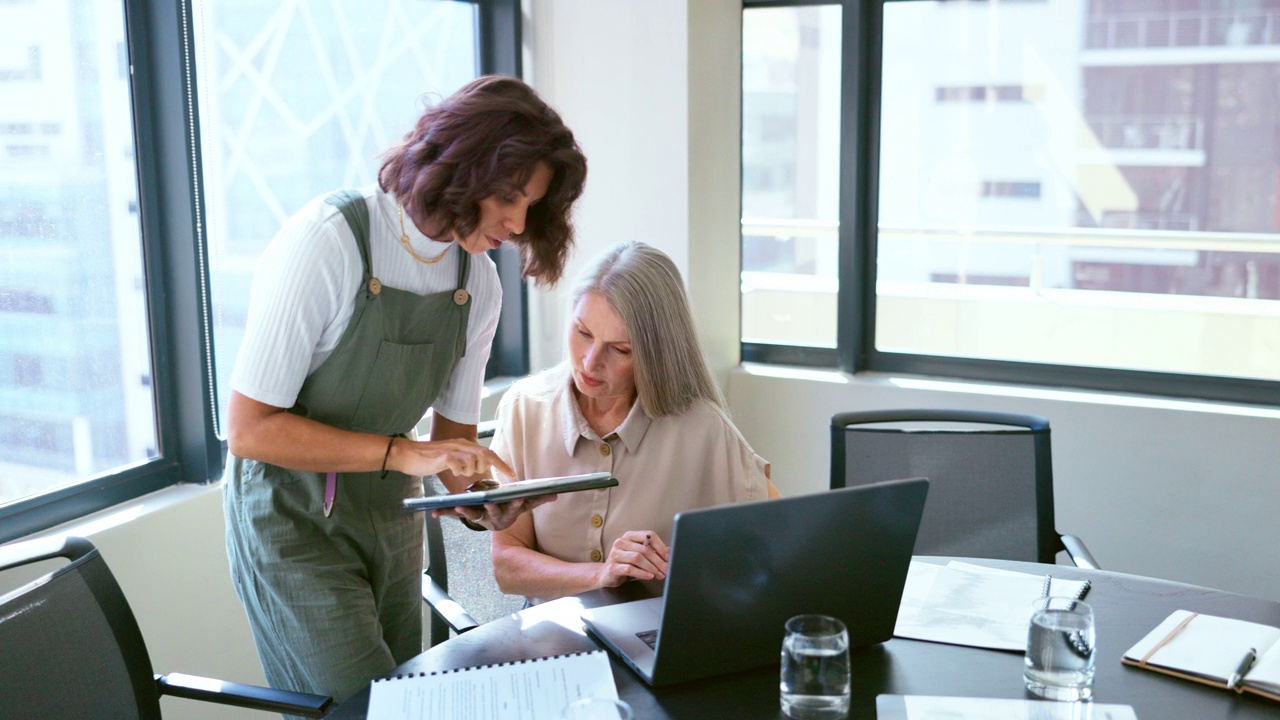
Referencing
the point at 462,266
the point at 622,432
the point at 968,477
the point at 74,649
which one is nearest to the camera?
the point at 74,649

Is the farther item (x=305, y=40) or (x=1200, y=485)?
(x=1200, y=485)

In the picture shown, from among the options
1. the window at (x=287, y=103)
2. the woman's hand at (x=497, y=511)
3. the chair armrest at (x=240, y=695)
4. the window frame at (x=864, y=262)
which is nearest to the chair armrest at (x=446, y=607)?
the woman's hand at (x=497, y=511)

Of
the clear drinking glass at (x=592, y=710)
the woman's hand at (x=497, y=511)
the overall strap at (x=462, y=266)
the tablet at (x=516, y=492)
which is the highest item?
the overall strap at (x=462, y=266)

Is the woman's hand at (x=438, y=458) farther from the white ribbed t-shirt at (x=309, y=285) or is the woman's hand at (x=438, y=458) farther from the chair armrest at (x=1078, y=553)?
the chair armrest at (x=1078, y=553)

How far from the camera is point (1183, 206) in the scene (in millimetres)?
3268

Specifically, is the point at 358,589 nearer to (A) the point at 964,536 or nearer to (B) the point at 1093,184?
(A) the point at 964,536

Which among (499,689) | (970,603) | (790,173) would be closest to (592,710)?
(499,689)

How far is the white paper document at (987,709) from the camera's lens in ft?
4.22

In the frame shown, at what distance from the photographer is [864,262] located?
3.67m

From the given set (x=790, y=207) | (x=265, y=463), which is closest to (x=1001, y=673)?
(x=265, y=463)

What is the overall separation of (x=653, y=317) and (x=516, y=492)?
0.49 metres

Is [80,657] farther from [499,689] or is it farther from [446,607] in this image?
[446,607]

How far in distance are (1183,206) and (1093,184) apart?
26 centimetres

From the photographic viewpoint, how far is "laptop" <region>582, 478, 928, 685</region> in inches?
49.0
